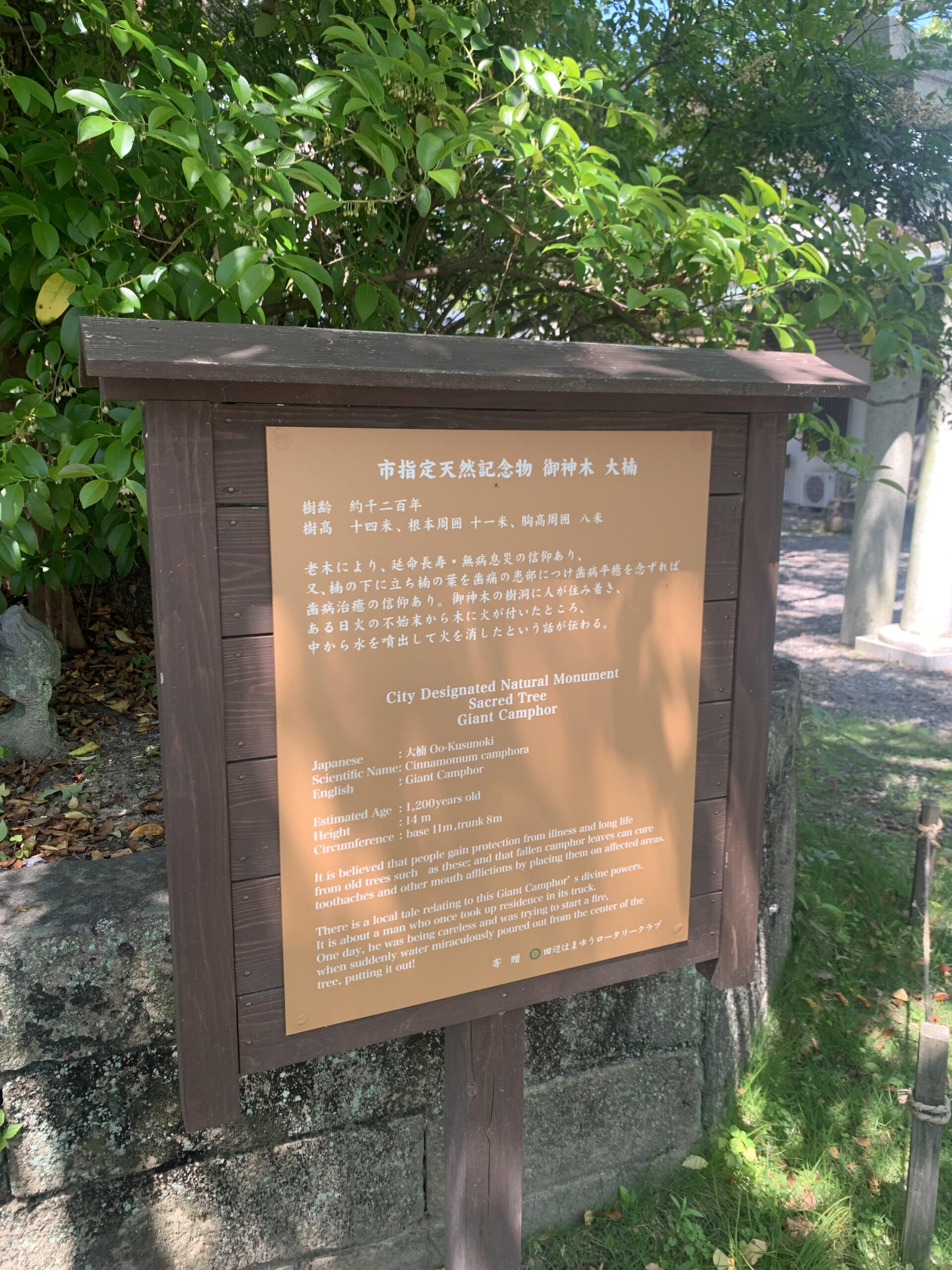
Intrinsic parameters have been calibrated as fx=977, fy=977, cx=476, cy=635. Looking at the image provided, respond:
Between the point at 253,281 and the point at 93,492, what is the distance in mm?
570

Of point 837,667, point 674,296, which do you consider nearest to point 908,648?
point 837,667

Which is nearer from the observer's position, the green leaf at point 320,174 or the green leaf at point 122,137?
the green leaf at point 122,137

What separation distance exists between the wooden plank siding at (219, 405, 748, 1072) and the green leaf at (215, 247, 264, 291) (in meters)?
0.44

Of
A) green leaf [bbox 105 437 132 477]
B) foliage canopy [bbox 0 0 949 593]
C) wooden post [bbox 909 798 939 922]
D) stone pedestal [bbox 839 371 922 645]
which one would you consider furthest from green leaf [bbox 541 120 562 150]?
stone pedestal [bbox 839 371 922 645]

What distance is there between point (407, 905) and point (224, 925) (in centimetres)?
33

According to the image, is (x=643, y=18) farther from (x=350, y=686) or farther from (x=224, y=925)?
(x=224, y=925)

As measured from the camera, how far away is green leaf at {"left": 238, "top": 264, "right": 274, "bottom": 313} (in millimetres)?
1818

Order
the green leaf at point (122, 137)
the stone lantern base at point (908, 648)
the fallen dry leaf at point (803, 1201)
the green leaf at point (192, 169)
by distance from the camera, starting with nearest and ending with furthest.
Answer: the green leaf at point (122, 137)
the green leaf at point (192, 169)
the fallen dry leaf at point (803, 1201)
the stone lantern base at point (908, 648)

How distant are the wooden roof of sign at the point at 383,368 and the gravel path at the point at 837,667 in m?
5.49

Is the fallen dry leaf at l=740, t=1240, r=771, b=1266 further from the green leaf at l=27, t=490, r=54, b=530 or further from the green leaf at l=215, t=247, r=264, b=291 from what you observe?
the green leaf at l=215, t=247, r=264, b=291

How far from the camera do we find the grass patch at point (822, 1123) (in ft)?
8.77

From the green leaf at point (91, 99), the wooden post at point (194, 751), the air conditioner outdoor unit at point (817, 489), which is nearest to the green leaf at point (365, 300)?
the green leaf at point (91, 99)

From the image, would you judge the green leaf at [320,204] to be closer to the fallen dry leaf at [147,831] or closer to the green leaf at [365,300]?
→ the green leaf at [365,300]

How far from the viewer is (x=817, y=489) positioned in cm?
1789
